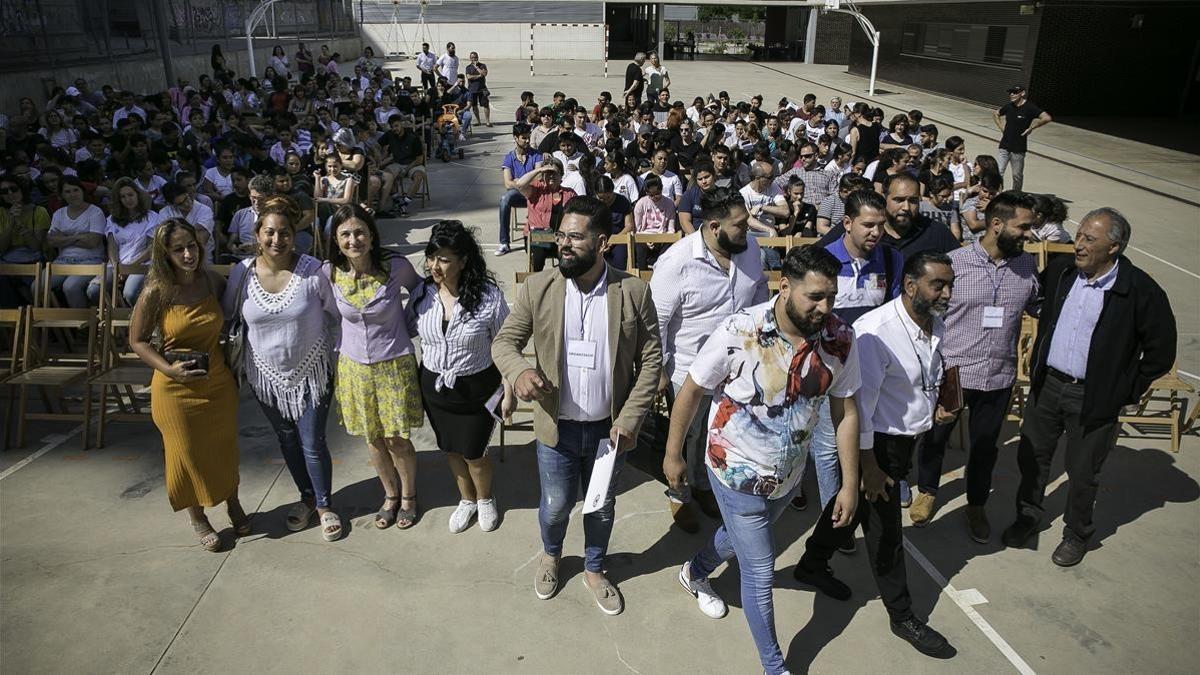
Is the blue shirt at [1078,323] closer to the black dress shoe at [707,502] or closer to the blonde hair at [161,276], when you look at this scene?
the black dress shoe at [707,502]

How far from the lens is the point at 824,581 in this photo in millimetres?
3834

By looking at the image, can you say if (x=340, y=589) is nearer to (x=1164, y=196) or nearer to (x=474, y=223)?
(x=474, y=223)

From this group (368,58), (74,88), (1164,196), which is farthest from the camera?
(368,58)

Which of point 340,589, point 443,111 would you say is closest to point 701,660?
point 340,589

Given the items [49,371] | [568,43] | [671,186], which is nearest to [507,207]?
[671,186]

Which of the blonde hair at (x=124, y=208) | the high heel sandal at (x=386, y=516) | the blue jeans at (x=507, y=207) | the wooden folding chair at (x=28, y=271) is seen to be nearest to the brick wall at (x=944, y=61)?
the blue jeans at (x=507, y=207)

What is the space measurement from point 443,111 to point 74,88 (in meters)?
7.27

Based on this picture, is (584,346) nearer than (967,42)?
Yes

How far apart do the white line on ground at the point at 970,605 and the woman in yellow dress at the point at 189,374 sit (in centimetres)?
370

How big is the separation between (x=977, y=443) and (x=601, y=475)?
222 cm

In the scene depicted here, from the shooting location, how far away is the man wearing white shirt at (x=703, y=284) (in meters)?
3.92

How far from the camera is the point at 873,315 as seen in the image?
339cm

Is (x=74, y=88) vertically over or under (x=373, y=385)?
over

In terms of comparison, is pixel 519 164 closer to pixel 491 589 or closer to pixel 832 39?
pixel 491 589
